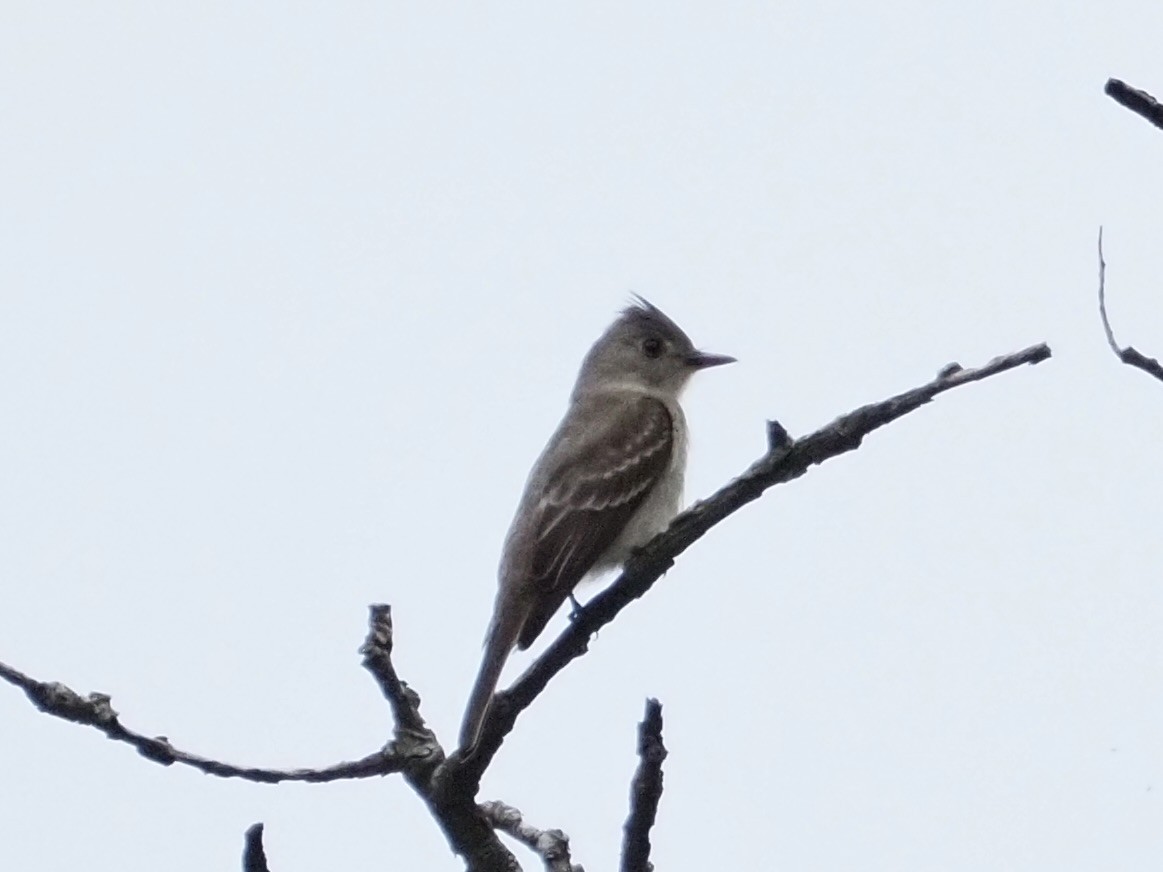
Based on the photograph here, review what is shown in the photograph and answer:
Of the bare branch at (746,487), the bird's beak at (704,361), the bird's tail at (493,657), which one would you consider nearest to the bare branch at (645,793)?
the bare branch at (746,487)

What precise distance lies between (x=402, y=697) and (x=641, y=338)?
5.72m

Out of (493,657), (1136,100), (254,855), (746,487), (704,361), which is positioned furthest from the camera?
(704,361)

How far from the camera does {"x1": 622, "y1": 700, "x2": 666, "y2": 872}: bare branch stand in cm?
392

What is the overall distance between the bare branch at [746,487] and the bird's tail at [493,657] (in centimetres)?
73

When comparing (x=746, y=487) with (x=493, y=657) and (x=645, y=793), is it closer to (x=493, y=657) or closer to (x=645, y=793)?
(x=645, y=793)

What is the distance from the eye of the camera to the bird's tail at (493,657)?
18.4ft

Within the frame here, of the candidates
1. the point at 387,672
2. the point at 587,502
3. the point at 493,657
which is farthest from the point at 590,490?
the point at 387,672

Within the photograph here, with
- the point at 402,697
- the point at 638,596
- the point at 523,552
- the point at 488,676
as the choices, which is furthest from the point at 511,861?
the point at 523,552

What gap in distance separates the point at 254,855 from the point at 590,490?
4.29m

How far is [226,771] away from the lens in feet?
14.6

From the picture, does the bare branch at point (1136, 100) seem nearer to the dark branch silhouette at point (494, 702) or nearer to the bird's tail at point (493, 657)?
the dark branch silhouette at point (494, 702)

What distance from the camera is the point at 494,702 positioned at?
442 centimetres

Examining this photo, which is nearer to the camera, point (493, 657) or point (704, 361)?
point (493, 657)

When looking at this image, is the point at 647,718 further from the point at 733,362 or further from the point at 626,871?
the point at 733,362
